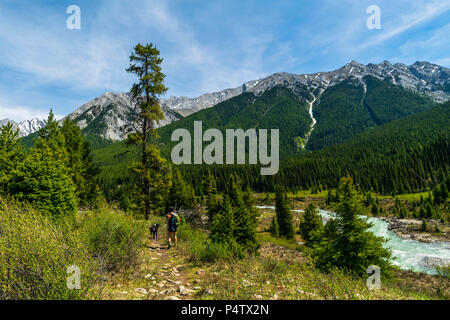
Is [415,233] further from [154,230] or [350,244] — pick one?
[154,230]

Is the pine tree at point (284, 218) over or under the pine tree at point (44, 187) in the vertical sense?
under

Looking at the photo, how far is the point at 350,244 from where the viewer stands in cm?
1310

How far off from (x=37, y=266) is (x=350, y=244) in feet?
49.4

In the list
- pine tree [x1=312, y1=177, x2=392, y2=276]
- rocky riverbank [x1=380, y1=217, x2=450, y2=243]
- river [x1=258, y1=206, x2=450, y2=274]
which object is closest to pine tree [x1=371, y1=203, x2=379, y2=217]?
rocky riverbank [x1=380, y1=217, x2=450, y2=243]

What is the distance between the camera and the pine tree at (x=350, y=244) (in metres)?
12.6

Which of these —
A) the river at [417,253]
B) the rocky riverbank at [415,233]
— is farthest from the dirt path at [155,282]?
the rocky riverbank at [415,233]

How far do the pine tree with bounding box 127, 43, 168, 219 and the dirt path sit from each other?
808cm

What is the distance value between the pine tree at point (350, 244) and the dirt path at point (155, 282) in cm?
890

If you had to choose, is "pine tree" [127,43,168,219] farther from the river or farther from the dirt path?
the river

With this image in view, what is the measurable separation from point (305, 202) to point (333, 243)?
9234cm

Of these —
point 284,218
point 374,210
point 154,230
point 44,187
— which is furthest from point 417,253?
point 44,187

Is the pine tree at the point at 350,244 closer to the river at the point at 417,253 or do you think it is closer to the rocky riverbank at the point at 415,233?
the river at the point at 417,253
